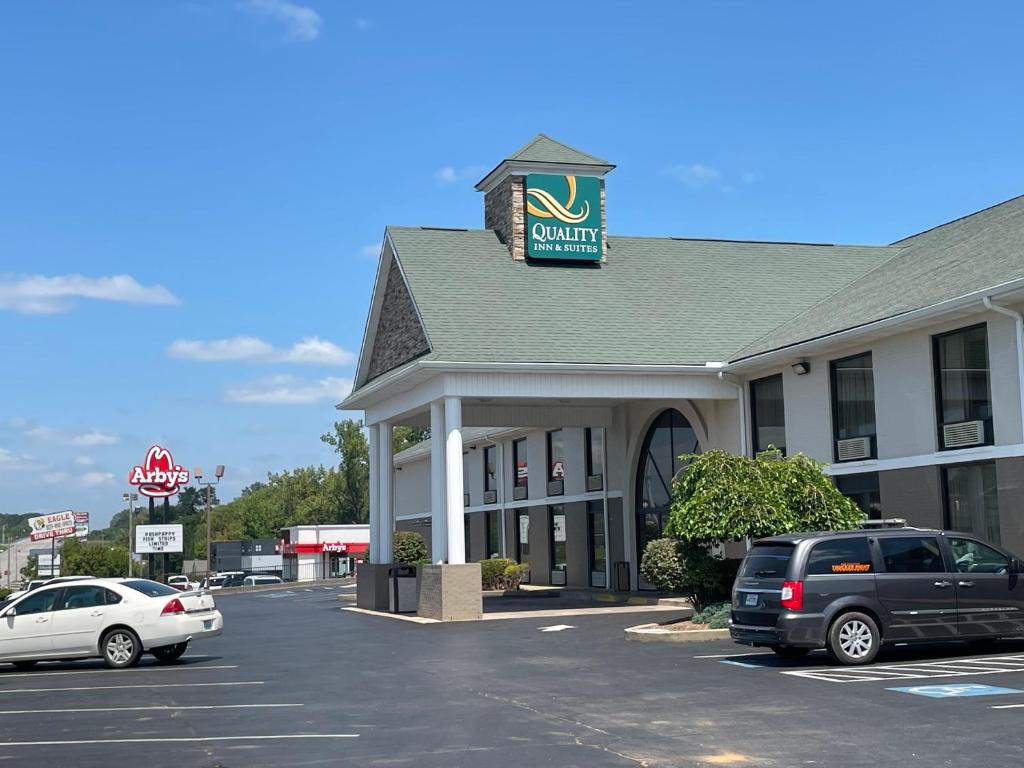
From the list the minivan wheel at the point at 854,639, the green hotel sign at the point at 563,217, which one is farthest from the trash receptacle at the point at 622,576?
the minivan wheel at the point at 854,639

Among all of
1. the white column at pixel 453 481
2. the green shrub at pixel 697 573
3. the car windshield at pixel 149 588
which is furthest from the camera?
the white column at pixel 453 481

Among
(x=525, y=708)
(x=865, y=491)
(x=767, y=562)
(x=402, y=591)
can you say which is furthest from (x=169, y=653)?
(x=865, y=491)

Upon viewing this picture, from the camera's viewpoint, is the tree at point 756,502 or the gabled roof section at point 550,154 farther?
the gabled roof section at point 550,154

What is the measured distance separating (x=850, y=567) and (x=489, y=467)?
102ft

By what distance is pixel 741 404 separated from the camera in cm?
2872

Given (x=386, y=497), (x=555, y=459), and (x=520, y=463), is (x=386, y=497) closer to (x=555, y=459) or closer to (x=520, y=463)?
(x=555, y=459)

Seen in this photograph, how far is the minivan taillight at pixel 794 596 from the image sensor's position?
15.4m

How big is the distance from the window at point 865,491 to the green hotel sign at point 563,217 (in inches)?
405

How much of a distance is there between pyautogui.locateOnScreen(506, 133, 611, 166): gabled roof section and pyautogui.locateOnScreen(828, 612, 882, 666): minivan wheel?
19.3 m

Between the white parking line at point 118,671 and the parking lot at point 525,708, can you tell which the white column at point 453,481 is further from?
the white parking line at point 118,671

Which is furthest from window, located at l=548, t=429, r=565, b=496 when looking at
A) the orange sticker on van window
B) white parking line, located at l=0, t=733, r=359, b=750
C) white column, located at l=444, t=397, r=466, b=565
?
white parking line, located at l=0, t=733, r=359, b=750

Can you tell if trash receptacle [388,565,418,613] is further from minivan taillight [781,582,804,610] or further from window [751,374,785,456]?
minivan taillight [781,582,804,610]

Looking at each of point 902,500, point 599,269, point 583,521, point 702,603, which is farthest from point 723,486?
point 583,521

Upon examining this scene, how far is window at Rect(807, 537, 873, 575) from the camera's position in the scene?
51.3 feet
